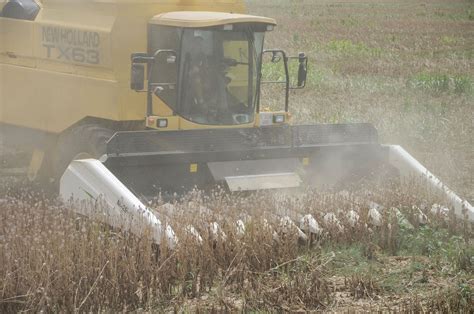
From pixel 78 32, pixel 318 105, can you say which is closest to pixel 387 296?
pixel 78 32

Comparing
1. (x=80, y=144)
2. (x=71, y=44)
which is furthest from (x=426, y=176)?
(x=71, y=44)

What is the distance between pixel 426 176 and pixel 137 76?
2.72 m

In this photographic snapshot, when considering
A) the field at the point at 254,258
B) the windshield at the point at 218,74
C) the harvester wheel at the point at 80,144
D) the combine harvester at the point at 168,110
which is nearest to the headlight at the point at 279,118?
the combine harvester at the point at 168,110

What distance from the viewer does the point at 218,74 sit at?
8508 mm

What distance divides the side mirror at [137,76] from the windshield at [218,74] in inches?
22.5

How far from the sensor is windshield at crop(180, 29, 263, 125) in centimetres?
837

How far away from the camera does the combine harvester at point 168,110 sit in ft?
25.7

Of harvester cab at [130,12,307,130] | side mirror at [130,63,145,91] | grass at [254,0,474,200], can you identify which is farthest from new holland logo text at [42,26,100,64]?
grass at [254,0,474,200]

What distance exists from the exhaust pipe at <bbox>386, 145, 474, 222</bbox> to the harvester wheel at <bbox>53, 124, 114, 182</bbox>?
8.84 feet

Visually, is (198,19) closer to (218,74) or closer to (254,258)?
(218,74)

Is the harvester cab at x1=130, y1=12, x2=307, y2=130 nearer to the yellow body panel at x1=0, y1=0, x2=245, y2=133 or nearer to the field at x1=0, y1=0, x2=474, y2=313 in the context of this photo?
the yellow body panel at x1=0, y1=0, x2=245, y2=133

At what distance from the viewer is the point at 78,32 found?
8883mm

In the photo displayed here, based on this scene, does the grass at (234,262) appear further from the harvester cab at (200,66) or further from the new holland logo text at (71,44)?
the new holland logo text at (71,44)

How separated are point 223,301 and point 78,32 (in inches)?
162
